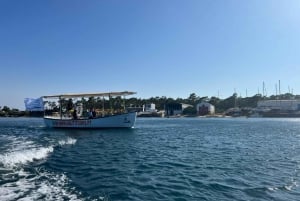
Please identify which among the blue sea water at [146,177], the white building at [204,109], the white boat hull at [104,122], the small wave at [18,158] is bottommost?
the blue sea water at [146,177]

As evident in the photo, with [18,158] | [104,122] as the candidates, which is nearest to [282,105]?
[104,122]

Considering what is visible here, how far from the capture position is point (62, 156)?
20578 mm

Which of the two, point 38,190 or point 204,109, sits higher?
point 204,109

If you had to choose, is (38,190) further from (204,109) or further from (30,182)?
(204,109)

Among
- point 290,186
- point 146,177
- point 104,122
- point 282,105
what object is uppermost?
point 282,105

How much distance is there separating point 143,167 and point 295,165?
8.58m

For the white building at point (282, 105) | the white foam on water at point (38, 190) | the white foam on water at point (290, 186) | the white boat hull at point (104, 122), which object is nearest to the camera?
the white foam on water at point (38, 190)

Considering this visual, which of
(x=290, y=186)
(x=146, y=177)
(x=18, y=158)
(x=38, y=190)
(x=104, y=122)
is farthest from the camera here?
(x=104, y=122)

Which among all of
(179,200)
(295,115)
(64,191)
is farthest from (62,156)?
(295,115)

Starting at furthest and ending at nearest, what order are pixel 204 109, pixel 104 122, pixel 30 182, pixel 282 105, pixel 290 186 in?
pixel 204 109 < pixel 282 105 < pixel 104 122 < pixel 290 186 < pixel 30 182

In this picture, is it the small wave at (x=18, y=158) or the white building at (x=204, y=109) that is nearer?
the small wave at (x=18, y=158)

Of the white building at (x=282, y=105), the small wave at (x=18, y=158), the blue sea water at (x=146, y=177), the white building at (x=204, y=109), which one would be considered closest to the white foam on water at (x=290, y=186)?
the blue sea water at (x=146, y=177)

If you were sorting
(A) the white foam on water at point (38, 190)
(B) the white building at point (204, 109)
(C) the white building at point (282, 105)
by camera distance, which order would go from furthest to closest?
(B) the white building at point (204, 109)
(C) the white building at point (282, 105)
(A) the white foam on water at point (38, 190)

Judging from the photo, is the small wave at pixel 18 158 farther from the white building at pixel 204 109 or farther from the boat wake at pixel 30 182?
the white building at pixel 204 109
